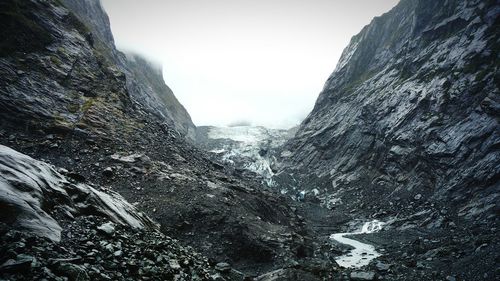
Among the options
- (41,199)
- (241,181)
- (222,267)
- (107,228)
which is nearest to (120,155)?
(222,267)

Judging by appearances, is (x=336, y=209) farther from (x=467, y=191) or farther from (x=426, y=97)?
(x=426, y=97)

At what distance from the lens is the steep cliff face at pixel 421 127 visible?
170 feet

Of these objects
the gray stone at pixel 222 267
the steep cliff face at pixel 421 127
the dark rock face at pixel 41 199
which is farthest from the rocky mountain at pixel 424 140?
the dark rock face at pixel 41 199

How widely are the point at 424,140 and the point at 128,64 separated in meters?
→ 121

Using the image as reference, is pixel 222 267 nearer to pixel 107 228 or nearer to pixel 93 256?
pixel 107 228

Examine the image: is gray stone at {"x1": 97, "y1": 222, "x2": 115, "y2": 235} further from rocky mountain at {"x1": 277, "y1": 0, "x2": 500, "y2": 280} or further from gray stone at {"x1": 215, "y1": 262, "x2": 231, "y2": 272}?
rocky mountain at {"x1": 277, "y1": 0, "x2": 500, "y2": 280}

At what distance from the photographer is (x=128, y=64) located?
13500cm

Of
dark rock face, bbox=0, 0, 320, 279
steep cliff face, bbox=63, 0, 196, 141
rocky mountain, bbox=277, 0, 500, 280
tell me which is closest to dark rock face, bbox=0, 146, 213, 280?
dark rock face, bbox=0, 0, 320, 279

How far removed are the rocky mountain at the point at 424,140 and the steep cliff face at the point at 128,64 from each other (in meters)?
57.5

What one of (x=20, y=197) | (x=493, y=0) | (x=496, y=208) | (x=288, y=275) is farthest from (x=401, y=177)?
(x=20, y=197)

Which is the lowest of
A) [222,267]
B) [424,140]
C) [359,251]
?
[222,267]

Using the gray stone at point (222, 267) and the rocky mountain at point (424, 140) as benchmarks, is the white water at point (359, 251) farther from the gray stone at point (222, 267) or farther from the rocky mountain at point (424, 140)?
the gray stone at point (222, 267)

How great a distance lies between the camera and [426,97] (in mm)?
70688

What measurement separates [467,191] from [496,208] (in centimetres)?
830
